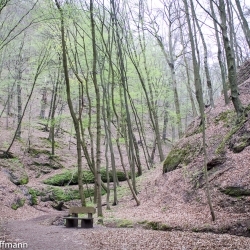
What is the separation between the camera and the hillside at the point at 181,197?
5637 mm

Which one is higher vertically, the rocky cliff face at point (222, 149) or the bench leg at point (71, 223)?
the rocky cliff face at point (222, 149)

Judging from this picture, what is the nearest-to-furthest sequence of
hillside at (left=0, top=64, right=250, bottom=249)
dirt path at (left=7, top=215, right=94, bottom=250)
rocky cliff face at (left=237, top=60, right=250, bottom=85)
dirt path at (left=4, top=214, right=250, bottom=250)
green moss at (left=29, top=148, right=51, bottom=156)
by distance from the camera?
dirt path at (left=4, top=214, right=250, bottom=250) → dirt path at (left=7, top=215, right=94, bottom=250) → hillside at (left=0, top=64, right=250, bottom=249) → rocky cliff face at (left=237, top=60, right=250, bottom=85) → green moss at (left=29, top=148, right=51, bottom=156)

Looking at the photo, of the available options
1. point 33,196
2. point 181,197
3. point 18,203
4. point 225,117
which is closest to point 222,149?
point 181,197

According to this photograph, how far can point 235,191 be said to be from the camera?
22.6ft

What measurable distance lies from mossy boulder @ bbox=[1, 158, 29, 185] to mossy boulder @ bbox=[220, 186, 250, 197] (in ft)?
36.7

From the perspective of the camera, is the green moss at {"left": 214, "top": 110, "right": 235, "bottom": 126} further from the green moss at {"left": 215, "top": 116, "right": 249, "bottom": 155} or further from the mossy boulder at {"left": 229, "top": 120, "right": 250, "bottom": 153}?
the mossy boulder at {"left": 229, "top": 120, "right": 250, "bottom": 153}

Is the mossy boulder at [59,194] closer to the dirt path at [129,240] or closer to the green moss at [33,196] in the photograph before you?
the green moss at [33,196]

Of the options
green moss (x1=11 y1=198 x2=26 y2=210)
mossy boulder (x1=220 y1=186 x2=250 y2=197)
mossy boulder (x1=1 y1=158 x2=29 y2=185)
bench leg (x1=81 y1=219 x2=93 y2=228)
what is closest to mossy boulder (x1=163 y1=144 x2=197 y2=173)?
mossy boulder (x1=220 y1=186 x2=250 y2=197)

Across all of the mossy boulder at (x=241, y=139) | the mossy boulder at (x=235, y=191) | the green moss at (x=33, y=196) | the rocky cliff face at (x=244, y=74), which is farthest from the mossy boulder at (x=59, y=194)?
the rocky cliff face at (x=244, y=74)

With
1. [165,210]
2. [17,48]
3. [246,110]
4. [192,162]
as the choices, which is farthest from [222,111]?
[17,48]

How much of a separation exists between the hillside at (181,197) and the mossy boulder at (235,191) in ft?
0.09

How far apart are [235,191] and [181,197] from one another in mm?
2242

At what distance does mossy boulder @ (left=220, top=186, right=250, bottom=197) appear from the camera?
6.60 metres

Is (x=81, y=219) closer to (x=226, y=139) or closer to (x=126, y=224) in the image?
(x=126, y=224)
